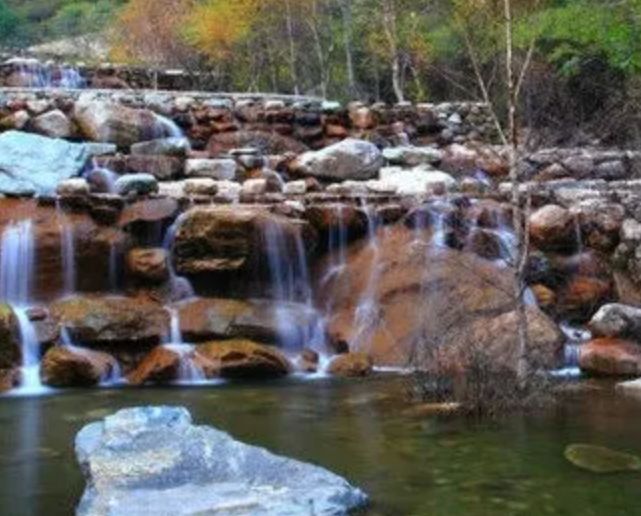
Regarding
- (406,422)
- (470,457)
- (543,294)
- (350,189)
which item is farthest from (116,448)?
(350,189)

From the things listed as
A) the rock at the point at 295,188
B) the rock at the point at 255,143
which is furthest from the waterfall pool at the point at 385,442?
the rock at the point at 255,143

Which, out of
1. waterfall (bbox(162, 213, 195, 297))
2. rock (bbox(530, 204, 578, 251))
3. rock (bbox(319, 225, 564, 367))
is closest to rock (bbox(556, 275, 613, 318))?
rock (bbox(530, 204, 578, 251))

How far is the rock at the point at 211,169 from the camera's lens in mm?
18766

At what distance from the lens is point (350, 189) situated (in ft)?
59.0

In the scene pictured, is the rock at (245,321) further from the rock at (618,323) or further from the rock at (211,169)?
the rock at (211,169)

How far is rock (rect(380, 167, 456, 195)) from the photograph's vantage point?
17828 millimetres

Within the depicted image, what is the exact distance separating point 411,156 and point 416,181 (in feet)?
8.00

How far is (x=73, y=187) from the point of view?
16062mm

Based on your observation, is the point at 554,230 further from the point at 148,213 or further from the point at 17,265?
the point at 17,265

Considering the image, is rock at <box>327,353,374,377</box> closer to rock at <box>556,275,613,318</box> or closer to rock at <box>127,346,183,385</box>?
rock at <box>127,346,183,385</box>

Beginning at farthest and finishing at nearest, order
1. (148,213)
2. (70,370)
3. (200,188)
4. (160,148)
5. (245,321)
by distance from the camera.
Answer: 1. (160,148)
2. (200,188)
3. (148,213)
4. (245,321)
5. (70,370)

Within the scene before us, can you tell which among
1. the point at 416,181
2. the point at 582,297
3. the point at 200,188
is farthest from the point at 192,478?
the point at 416,181

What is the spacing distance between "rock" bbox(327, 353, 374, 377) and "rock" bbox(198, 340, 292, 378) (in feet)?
1.82

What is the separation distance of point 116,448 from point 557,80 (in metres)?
18.6
